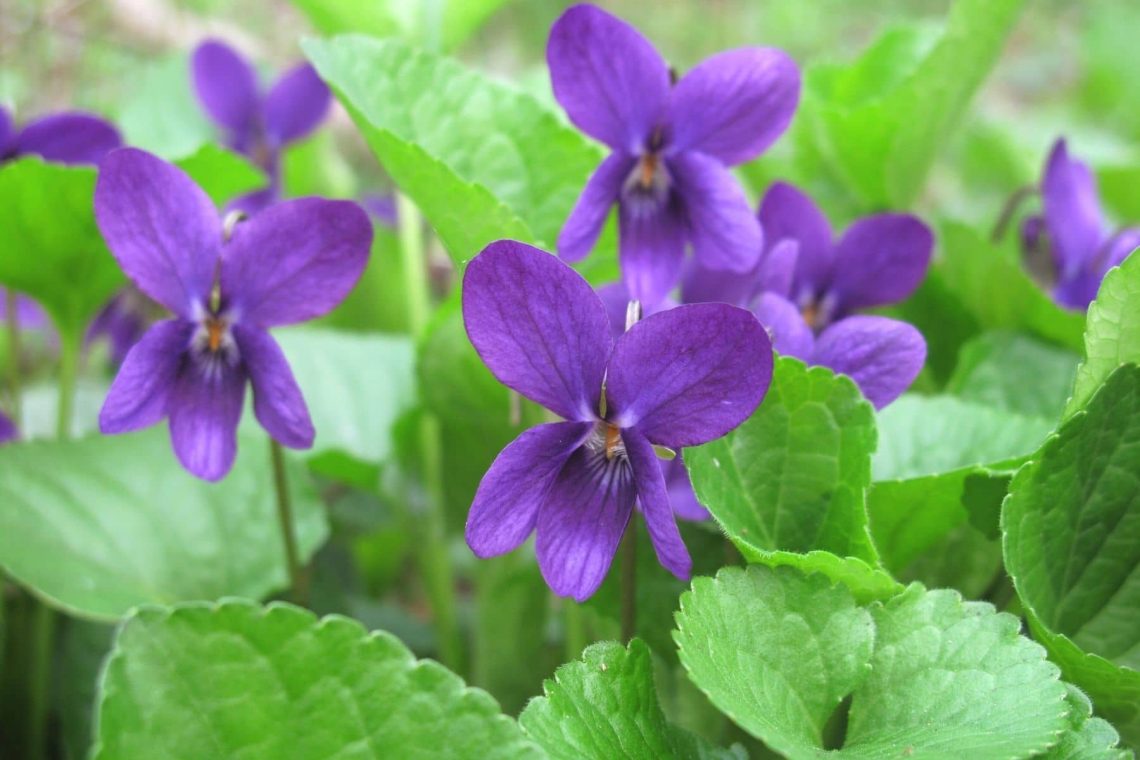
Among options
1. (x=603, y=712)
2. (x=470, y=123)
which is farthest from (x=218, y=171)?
(x=603, y=712)

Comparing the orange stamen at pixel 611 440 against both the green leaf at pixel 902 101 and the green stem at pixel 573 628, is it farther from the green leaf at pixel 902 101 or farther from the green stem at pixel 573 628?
the green leaf at pixel 902 101

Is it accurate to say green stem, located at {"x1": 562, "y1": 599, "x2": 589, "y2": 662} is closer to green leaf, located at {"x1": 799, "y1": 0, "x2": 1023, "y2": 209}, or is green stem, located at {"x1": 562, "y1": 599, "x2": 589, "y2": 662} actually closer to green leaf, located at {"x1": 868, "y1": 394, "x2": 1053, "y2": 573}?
green leaf, located at {"x1": 868, "y1": 394, "x2": 1053, "y2": 573}

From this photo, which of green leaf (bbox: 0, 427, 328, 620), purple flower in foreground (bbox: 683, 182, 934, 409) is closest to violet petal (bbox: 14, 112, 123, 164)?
green leaf (bbox: 0, 427, 328, 620)

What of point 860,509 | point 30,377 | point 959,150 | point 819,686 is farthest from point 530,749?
point 959,150

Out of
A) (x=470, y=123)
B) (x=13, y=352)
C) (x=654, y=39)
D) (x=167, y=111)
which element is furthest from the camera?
(x=654, y=39)

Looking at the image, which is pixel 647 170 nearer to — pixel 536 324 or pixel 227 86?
pixel 536 324

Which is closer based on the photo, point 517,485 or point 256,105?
point 517,485

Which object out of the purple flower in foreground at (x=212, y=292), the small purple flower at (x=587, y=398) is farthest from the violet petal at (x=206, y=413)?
the small purple flower at (x=587, y=398)
